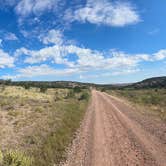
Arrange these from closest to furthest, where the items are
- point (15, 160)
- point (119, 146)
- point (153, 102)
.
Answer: point (15, 160) < point (119, 146) < point (153, 102)

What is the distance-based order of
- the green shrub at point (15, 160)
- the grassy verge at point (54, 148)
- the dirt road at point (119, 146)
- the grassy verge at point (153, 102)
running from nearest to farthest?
1. the green shrub at point (15, 160)
2. the dirt road at point (119, 146)
3. the grassy verge at point (54, 148)
4. the grassy verge at point (153, 102)

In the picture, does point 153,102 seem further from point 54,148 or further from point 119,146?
point 54,148

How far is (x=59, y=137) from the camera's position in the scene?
14562mm

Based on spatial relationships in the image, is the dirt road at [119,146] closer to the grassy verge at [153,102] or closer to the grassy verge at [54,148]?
the grassy verge at [54,148]

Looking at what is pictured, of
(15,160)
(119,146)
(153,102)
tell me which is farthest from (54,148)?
(153,102)

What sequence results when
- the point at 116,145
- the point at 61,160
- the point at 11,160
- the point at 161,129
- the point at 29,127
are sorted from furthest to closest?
the point at 29,127, the point at 161,129, the point at 116,145, the point at 61,160, the point at 11,160

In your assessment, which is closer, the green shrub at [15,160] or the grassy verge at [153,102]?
the green shrub at [15,160]

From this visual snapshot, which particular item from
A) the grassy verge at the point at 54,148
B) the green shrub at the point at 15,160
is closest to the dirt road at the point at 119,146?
the grassy verge at the point at 54,148

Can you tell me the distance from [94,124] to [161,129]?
4843 millimetres

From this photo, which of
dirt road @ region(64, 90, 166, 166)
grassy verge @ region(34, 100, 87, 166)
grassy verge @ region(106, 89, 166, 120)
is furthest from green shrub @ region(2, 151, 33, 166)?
grassy verge @ region(106, 89, 166, 120)

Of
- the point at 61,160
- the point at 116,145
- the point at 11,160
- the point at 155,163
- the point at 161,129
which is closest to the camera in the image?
the point at 11,160

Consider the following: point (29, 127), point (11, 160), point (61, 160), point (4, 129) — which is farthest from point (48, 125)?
point (11, 160)

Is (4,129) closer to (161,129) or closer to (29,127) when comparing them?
(29,127)

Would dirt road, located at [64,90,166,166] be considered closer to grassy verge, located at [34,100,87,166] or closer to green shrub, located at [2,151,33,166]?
grassy verge, located at [34,100,87,166]
